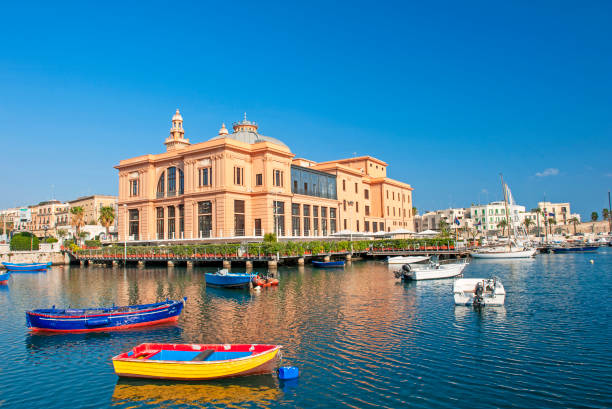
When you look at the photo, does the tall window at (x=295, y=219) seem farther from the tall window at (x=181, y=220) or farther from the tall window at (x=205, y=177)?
the tall window at (x=181, y=220)

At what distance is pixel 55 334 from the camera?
901 inches

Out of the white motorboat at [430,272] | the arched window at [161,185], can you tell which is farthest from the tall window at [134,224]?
the white motorboat at [430,272]

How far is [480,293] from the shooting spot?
26344 mm

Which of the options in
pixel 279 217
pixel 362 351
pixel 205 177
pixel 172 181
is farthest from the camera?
pixel 172 181

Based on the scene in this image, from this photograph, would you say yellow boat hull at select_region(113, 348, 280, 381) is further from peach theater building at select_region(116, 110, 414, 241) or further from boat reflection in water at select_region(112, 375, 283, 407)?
peach theater building at select_region(116, 110, 414, 241)

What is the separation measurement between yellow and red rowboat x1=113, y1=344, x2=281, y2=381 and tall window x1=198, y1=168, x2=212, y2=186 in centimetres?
5182

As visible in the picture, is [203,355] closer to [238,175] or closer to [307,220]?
[238,175]

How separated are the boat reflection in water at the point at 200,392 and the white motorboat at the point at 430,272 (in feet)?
90.0

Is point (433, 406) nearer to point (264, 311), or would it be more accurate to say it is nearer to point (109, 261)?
point (264, 311)

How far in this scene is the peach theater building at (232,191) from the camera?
6581 cm

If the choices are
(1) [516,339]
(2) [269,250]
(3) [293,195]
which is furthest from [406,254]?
(1) [516,339]

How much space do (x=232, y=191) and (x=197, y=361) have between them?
1992 inches

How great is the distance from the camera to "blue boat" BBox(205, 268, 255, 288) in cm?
3828

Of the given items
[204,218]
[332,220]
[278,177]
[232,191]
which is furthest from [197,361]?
[332,220]
